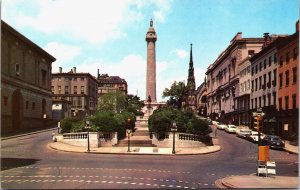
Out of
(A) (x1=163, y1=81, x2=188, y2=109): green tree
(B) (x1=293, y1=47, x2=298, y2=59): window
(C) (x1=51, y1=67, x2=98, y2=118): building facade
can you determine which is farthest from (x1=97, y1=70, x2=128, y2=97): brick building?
(B) (x1=293, y1=47, x2=298, y2=59): window

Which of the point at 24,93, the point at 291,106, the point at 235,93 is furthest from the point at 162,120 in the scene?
the point at 235,93

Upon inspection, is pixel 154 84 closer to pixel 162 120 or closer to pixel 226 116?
pixel 226 116

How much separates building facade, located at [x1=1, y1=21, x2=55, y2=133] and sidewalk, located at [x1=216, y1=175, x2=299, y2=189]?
42624 mm

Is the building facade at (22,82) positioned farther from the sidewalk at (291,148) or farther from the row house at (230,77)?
the row house at (230,77)

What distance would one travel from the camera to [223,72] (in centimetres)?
10625

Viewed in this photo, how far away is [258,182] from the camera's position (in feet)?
73.6

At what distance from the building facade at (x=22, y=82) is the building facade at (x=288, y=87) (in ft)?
128

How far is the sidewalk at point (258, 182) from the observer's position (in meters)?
21.1

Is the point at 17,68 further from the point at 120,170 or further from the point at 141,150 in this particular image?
the point at 120,170

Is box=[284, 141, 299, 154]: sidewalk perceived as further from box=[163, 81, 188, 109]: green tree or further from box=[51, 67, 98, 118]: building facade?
box=[51, 67, 98, 118]: building facade

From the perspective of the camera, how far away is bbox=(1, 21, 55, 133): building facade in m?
60.4

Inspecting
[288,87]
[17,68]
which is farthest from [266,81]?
[17,68]

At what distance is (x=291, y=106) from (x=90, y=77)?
8983cm

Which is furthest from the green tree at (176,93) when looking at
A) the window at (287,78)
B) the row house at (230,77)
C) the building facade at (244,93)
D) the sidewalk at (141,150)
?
the sidewalk at (141,150)
